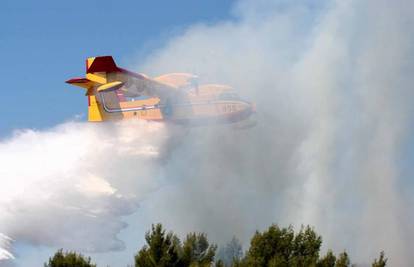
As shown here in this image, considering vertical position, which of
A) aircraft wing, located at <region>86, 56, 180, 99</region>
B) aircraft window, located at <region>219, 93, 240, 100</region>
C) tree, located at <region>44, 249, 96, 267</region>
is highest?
aircraft wing, located at <region>86, 56, 180, 99</region>

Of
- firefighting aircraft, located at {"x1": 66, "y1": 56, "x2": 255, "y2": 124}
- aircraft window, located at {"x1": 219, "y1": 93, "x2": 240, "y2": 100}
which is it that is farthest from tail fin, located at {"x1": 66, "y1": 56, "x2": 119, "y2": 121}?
aircraft window, located at {"x1": 219, "y1": 93, "x2": 240, "y2": 100}

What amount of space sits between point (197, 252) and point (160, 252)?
148 inches

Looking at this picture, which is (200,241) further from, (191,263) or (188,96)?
(188,96)

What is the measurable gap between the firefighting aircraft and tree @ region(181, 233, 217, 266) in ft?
30.7

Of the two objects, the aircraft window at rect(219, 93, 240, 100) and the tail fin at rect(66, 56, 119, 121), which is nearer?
the tail fin at rect(66, 56, 119, 121)

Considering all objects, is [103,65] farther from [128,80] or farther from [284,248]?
[284,248]

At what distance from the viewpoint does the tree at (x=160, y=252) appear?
5691 cm

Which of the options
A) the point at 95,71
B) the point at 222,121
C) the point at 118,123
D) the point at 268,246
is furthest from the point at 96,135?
the point at 268,246

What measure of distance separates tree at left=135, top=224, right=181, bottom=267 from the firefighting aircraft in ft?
30.1

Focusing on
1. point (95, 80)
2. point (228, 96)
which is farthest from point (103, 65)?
point (228, 96)

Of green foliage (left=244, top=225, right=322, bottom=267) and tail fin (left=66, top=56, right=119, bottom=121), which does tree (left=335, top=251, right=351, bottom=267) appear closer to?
green foliage (left=244, top=225, right=322, bottom=267)

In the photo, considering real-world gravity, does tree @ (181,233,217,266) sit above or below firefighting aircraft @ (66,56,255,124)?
below

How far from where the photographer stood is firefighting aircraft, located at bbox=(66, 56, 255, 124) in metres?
60.2

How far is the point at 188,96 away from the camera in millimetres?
60844
